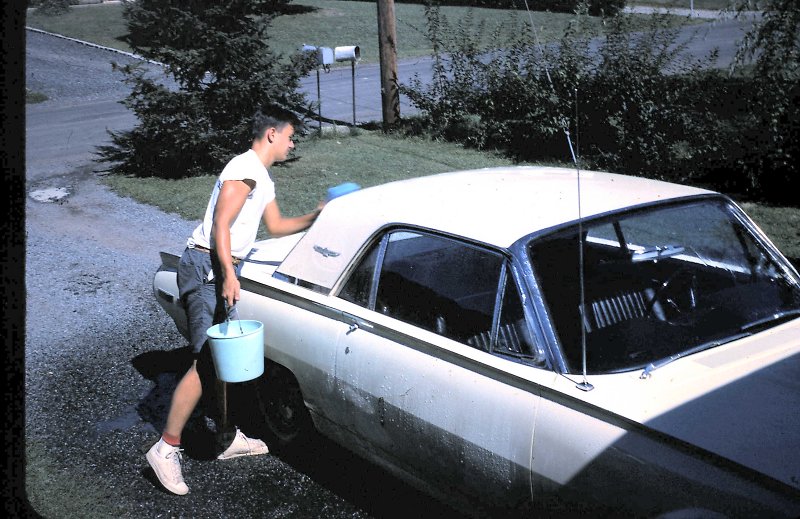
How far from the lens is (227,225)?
4195 mm

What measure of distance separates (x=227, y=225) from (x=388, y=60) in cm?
1089

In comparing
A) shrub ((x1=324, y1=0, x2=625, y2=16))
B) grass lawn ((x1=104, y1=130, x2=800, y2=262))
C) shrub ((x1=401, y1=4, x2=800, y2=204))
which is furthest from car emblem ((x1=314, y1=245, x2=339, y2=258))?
grass lawn ((x1=104, y1=130, x2=800, y2=262))

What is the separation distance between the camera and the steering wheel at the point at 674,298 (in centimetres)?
348

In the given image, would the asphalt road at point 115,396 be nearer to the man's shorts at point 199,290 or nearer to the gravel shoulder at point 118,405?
the gravel shoulder at point 118,405

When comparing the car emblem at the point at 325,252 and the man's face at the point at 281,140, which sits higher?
the man's face at the point at 281,140

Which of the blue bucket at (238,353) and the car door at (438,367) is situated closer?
the car door at (438,367)

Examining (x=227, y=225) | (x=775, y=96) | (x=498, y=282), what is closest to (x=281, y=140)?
(x=227, y=225)

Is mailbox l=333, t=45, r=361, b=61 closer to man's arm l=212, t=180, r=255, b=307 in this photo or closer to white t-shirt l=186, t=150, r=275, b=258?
white t-shirt l=186, t=150, r=275, b=258

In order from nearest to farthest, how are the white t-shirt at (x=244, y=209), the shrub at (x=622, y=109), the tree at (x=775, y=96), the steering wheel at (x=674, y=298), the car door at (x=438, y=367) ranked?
the car door at (x=438, y=367)
the steering wheel at (x=674, y=298)
the white t-shirt at (x=244, y=209)
the tree at (x=775, y=96)
the shrub at (x=622, y=109)

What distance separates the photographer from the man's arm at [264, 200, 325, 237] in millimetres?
4664

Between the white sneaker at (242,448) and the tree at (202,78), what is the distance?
743 cm

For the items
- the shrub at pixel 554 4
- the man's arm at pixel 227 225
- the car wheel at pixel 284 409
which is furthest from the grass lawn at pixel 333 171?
the man's arm at pixel 227 225

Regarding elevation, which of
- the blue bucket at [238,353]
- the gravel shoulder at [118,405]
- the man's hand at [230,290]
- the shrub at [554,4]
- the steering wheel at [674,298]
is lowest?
the gravel shoulder at [118,405]

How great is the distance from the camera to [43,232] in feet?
31.7
